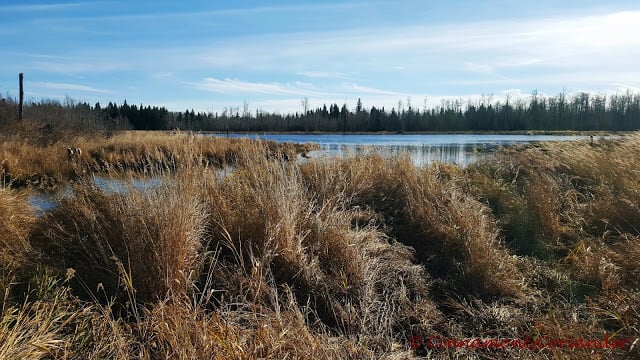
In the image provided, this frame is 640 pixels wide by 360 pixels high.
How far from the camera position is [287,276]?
3826 millimetres

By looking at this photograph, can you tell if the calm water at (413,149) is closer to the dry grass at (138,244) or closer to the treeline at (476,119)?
the dry grass at (138,244)

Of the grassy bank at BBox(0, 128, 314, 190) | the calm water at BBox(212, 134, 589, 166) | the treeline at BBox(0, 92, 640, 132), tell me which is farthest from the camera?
the treeline at BBox(0, 92, 640, 132)

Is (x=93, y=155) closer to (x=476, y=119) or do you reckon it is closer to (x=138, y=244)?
(x=138, y=244)

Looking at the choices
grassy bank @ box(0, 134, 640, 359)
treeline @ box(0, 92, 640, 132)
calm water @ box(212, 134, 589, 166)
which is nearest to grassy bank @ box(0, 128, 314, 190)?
grassy bank @ box(0, 134, 640, 359)

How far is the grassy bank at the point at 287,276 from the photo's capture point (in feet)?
9.18

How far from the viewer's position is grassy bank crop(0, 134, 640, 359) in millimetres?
2797

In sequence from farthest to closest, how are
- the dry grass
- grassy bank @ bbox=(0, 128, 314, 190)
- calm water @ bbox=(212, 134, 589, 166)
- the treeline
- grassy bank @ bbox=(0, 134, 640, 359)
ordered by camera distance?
1. the treeline
2. calm water @ bbox=(212, 134, 589, 166)
3. grassy bank @ bbox=(0, 128, 314, 190)
4. the dry grass
5. grassy bank @ bbox=(0, 134, 640, 359)

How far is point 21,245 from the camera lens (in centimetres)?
429

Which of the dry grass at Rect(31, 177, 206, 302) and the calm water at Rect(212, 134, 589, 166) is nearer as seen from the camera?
the dry grass at Rect(31, 177, 206, 302)

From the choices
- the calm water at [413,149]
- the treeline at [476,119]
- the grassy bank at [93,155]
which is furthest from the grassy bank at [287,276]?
the treeline at [476,119]

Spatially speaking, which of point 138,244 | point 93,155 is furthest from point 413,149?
point 138,244

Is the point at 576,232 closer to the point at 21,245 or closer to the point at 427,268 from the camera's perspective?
the point at 427,268

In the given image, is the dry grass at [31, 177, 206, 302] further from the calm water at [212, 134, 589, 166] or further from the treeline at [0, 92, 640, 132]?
the treeline at [0, 92, 640, 132]

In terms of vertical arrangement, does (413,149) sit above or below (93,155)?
above
